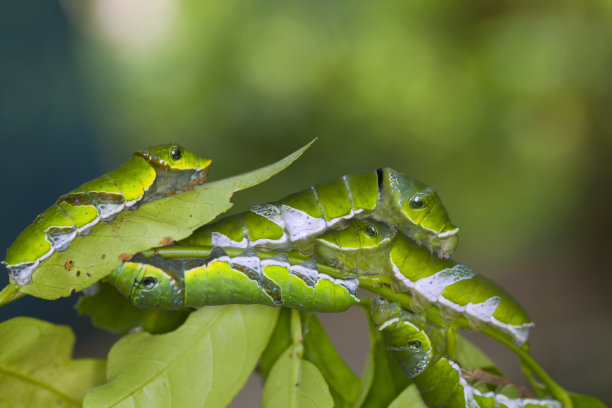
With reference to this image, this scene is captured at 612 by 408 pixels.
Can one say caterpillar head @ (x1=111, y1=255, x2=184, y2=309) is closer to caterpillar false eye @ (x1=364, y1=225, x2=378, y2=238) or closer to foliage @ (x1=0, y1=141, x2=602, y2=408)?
foliage @ (x1=0, y1=141, x2=602, y2=408)

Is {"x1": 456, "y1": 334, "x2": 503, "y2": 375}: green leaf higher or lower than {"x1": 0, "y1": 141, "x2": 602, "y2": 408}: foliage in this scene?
lower

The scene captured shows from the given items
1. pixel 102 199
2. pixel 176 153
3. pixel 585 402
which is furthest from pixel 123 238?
pixel 585 402

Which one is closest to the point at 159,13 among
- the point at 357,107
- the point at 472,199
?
the point at 357,107

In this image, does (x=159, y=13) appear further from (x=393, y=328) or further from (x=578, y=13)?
(x=393, y=328)

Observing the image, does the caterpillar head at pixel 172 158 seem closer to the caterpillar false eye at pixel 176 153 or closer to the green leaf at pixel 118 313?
the caterpillar false eye at pixel 176 153

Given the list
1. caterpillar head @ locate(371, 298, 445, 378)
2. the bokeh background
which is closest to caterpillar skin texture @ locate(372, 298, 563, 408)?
caterpillar head @ locate(371, 298, 445, 378)
